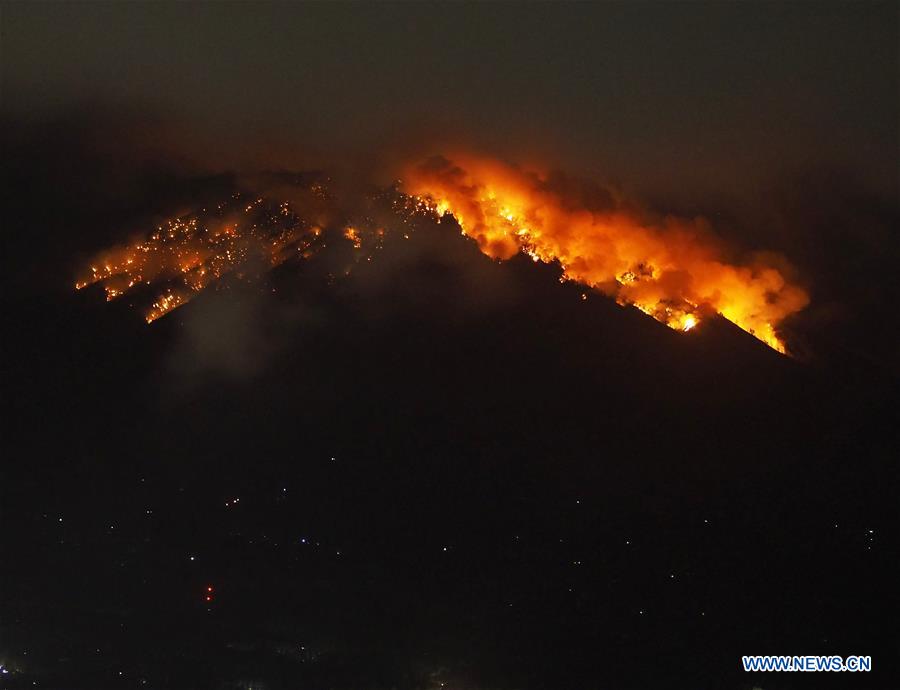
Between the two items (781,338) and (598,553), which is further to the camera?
(781,338)

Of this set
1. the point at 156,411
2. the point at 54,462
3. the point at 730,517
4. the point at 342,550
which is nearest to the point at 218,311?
the point at 156,411

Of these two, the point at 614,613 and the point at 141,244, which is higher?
the point at 141,244

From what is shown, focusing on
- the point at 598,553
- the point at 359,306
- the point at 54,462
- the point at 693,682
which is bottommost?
the point at 693,682

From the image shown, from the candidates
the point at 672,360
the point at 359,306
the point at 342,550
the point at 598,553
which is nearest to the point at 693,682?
the point at 598,553

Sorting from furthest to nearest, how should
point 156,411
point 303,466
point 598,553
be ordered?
1. point 156,411
2. point 303,466
3. point 598,553

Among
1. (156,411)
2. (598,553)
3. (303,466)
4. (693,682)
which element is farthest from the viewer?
(156,411)

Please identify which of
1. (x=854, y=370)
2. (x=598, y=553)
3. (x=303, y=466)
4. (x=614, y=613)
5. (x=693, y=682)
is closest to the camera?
(x=693, y=682)

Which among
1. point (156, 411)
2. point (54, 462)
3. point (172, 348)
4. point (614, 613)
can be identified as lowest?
point (614, 613)

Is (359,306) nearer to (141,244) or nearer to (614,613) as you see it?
(141,244)

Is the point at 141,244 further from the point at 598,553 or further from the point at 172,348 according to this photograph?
the point at 598,553
